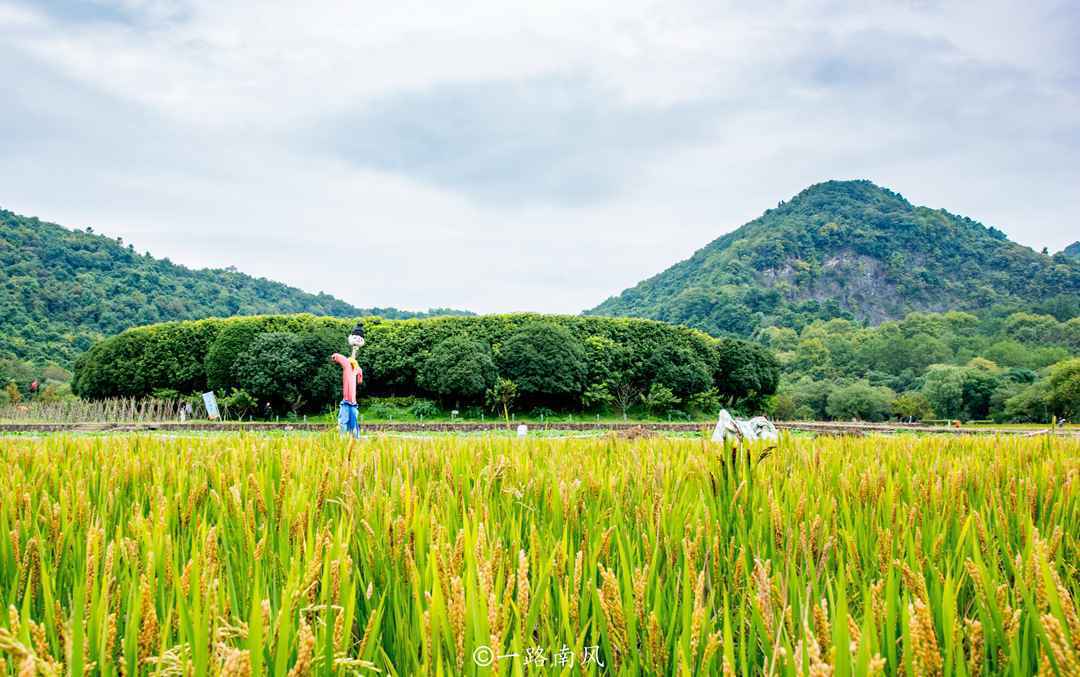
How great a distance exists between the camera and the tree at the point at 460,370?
2895 cm

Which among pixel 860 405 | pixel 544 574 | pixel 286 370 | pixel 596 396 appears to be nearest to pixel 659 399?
pixel 596 396

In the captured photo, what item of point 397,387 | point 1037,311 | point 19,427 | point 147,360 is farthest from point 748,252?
point 19,427

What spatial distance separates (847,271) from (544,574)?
387 feet

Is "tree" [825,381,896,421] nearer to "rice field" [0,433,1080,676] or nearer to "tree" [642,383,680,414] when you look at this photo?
"tree" [642,383,680,414]

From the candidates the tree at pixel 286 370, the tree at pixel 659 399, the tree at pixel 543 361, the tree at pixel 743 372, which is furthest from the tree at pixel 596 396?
the tree at pixel 286 370

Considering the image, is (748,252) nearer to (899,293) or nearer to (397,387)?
(899,293)

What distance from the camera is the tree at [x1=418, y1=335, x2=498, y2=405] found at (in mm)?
28953

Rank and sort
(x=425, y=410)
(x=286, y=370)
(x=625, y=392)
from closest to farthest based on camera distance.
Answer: (x=286, y=370)
(x=425, y=410)
(x=625, y=392)

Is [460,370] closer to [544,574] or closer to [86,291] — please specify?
[544,574]

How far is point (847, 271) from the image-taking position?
10756cm

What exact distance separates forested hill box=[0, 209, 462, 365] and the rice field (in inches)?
2584

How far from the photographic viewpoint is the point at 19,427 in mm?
22312

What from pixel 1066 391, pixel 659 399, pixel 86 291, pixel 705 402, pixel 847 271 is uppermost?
pixel 847 271

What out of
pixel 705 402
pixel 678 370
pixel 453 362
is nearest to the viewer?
pixel 453 362
